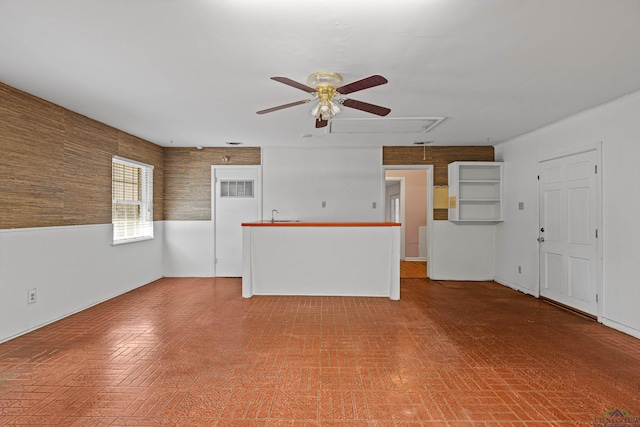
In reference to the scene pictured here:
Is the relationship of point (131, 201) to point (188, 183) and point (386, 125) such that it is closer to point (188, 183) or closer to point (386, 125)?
point (188, 183)

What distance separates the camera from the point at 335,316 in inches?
157

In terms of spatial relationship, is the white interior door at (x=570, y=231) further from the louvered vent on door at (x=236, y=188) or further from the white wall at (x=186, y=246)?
the white wall at (x=186, y=246)

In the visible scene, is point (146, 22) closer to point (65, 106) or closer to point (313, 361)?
point (65, 106)

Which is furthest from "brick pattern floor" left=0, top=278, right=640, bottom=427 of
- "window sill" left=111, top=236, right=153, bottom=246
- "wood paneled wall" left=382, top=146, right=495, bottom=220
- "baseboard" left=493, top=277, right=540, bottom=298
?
"wood paneled wall" left=382, top=146, right=495, bottom=220

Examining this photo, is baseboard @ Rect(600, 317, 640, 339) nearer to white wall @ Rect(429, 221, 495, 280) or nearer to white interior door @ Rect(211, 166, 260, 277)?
white wall @ Rect(429, 221, 495, 280)

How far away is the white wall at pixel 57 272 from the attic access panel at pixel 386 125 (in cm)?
373

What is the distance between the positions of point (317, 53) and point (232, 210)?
439 cm

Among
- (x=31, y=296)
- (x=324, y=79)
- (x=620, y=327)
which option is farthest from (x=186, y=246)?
(x=620, y=327)

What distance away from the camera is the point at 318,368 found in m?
2.67

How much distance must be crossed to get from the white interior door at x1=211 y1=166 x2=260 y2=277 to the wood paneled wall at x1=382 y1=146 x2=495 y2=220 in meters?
2.71

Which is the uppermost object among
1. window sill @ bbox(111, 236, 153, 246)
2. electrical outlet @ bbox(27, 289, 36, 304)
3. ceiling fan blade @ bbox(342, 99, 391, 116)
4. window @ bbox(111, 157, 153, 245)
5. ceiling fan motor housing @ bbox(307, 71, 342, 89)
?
ceiling fan motor housing @ bbox(307, 71, 342, 89)

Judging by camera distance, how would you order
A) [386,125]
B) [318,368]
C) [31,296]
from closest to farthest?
[318,368] < [31,296] < [386,125]

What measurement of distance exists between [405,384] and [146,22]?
10.4ft

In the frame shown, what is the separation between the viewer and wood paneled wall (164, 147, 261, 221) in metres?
6.35
